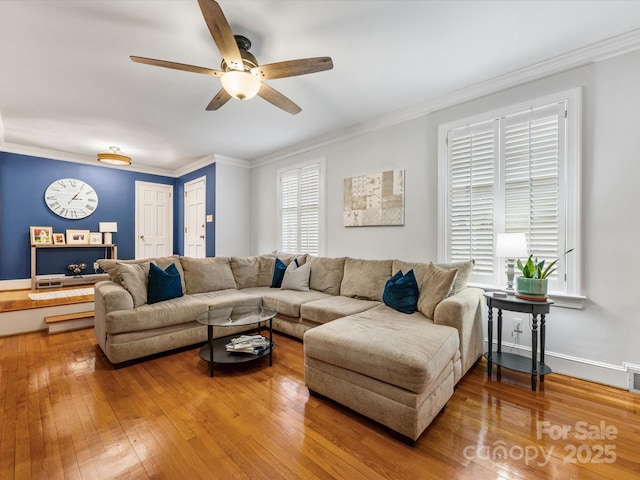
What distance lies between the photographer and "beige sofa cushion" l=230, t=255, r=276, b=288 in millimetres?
3955

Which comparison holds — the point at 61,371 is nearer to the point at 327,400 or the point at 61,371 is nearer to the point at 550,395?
the point at 327,400

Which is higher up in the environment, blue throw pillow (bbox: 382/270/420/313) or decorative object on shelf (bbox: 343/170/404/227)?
decorative object on shelf (bbox: 343/170/404/227)

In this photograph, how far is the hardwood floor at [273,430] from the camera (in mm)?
1404

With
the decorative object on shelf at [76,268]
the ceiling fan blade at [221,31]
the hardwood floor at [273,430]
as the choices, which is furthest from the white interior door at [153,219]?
the ceiling fan blade at [221,31]

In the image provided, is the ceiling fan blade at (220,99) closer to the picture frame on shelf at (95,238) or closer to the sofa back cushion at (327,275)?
the sofa back cushion at (327,275)

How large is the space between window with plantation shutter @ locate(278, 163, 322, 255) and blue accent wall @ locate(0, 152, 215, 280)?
4.57ft

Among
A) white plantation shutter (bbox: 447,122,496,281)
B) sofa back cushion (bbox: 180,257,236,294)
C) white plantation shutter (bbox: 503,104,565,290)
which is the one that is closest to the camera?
white plantation shutter (bbox: 503,104,565,290)

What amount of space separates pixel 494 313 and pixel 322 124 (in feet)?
9.89

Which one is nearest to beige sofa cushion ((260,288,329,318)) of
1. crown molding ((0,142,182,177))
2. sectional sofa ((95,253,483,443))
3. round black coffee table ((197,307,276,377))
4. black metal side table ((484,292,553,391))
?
sectional sofa ((95,253,483,443))

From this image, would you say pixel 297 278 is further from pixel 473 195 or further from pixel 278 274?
pixel 473 195

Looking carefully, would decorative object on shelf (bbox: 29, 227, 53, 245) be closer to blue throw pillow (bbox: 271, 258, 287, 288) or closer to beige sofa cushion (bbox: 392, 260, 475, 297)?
blue throw pillow (bbox: 271, 258, 287, 288)

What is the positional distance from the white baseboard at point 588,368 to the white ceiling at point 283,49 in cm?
249

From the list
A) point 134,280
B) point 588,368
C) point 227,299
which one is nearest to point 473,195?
point 588,368

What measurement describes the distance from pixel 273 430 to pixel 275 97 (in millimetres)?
2474
